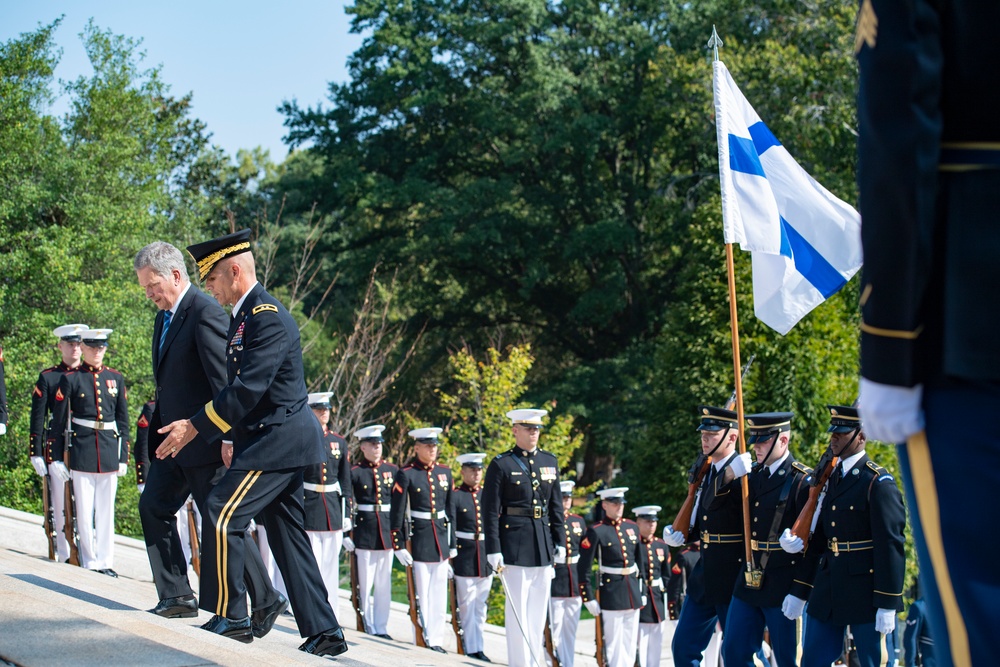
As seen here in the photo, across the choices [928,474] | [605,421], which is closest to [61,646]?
[928,474]

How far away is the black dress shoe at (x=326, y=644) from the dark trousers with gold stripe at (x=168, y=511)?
44cm

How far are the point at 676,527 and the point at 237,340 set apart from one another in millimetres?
3806

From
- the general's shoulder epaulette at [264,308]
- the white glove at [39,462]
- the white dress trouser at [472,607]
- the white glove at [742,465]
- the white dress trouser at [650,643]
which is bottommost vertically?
the white dress trouser at [650,643]

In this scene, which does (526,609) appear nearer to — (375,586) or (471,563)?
(471,563)

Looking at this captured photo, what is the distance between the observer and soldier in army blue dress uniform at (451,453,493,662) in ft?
38.6

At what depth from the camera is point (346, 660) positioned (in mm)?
5672

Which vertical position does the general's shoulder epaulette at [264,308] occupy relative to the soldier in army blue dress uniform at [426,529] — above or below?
above

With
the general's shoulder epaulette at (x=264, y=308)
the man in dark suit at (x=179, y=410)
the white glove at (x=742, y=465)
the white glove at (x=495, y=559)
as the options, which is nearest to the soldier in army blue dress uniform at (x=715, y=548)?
the white glove at (x=742, y=465)

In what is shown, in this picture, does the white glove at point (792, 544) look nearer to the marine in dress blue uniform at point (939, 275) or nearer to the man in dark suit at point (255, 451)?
the man in dark suit at point (255, 451)

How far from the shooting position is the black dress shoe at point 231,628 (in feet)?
17.6

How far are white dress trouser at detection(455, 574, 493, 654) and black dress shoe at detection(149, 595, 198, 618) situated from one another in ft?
19.5

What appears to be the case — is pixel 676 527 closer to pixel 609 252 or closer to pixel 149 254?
pixel 149 254

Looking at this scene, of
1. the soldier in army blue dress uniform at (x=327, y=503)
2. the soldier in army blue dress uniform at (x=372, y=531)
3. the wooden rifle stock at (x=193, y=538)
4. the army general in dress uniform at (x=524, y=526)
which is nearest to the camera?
the army general in dress uniform at (x=524, y=526)

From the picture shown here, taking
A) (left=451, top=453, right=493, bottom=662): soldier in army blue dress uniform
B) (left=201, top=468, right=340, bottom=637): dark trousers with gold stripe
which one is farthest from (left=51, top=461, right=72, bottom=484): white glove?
(left=201, top=468, right=340, bottom=637): dark trousers with gold stripe
